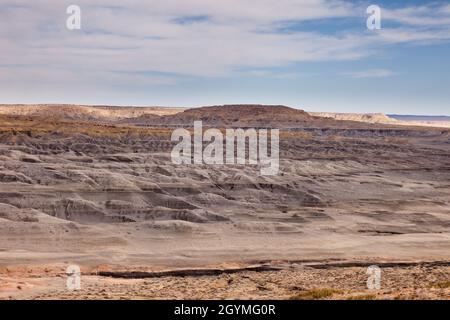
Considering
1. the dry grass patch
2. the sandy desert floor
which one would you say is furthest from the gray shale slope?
the dry grass patch

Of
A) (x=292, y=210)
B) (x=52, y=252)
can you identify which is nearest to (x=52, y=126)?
(x=292, y=210)

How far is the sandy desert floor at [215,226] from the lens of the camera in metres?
20.7

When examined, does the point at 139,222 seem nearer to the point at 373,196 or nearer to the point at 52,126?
the point at 373,196

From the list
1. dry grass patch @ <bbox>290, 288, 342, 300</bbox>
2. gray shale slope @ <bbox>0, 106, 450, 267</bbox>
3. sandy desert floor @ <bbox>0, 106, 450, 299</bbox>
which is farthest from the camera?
gray shale slope @ <bbox>0, 106, 450, 267</bbox>

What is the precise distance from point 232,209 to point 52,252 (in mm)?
14944

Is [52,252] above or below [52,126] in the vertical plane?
below

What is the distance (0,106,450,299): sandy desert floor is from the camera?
67.8 feet

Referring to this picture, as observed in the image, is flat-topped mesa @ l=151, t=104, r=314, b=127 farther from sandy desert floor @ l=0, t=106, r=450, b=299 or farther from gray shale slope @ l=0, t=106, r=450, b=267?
sandy desert floor @ l=0, t=106, r=450, b=299

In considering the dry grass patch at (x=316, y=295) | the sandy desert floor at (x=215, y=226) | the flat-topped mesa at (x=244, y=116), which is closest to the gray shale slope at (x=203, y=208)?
the sandy desert floor at (x=215, y=226)

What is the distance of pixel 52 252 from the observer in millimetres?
26328

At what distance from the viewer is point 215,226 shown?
108 ft

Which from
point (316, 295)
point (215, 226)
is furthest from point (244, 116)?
point (316, 295)
